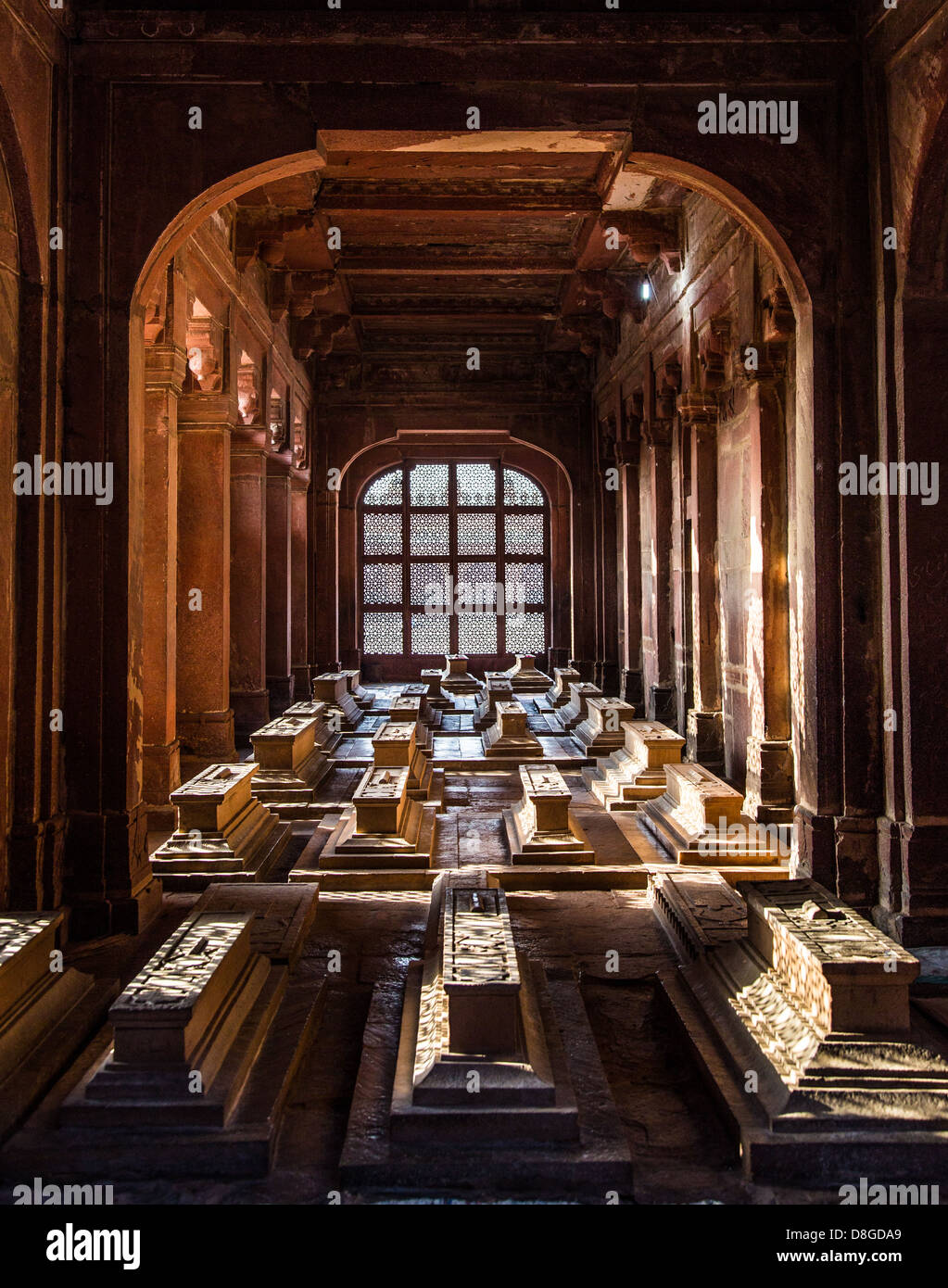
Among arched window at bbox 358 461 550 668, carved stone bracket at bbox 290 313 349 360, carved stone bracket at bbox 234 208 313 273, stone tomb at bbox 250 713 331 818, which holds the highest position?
carved stone bracket at bbox 290 313 349 360

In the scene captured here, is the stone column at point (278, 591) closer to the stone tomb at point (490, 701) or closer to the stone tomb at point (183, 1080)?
the stone tomb at point (490, 701)

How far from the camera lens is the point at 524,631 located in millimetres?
14281

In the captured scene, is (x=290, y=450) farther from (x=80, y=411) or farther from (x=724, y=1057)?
(x=724, y=1057)

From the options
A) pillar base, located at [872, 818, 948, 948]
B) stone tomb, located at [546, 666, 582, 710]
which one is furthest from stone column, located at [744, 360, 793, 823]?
stone tomb, located at [546, 666, 582, 710]

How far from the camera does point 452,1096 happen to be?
244 centimetres

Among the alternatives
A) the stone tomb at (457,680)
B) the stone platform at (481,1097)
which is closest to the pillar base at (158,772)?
the stone platform at (481,1097)

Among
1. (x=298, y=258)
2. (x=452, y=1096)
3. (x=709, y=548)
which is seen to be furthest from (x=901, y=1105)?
(x=298, y=258)

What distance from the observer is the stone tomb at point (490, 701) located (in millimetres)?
9492

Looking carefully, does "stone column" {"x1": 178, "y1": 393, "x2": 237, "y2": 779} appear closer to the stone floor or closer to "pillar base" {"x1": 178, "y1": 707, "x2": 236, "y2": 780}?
"pillar base" {"x1": 178, "y1": 707, "x2": 236, "y2": 780}

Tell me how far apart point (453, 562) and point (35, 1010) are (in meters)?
11.6

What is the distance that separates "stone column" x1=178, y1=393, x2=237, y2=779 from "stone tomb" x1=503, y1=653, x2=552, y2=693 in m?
5.74

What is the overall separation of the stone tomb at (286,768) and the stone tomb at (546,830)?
1643 mm

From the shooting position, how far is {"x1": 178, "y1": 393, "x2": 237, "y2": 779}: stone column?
275 inches

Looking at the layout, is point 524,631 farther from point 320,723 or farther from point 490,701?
point 320,723
